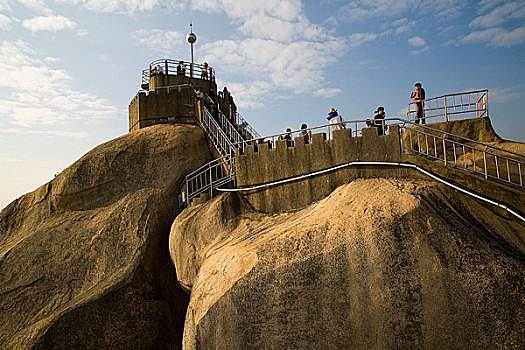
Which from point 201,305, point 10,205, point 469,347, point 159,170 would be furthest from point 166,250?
point 469,347

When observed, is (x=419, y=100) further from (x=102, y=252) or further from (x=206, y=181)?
(x=102, y=252)

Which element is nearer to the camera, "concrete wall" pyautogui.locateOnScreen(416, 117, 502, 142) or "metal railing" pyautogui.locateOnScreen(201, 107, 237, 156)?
"concrete wall" pyautogui.locateOnScreen(416, 117, 502, 142)

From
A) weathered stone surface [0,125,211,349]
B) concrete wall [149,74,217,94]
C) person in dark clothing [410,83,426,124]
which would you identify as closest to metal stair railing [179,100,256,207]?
weathered stone surface [0,125,211,349]

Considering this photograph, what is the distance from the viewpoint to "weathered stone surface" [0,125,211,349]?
11.6 metres

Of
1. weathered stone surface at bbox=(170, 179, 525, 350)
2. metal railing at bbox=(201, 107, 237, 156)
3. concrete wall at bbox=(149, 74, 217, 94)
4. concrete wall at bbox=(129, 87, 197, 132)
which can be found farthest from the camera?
concrete wall at bbox=(149, 74, 217, 94)

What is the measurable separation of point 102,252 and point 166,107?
784cm

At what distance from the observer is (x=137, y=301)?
12266 mm

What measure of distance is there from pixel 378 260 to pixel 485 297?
1.69m

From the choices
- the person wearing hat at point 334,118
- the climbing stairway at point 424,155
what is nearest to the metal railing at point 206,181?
the climbing stairway at point 424,155

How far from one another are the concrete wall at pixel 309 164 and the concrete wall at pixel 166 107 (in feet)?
25.5

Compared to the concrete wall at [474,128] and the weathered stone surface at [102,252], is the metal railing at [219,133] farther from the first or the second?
the concrete wall at [474,128]

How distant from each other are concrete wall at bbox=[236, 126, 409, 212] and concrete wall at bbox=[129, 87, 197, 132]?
779cm

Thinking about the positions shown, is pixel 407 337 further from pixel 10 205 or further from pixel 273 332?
pixel 10 205

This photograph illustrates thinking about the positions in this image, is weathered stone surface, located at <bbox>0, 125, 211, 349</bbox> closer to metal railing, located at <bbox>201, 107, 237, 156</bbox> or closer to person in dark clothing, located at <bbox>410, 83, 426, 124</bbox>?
metal railing, located at <bbox>201, 107, 237, 156</bbox>
